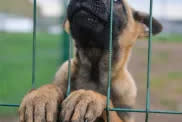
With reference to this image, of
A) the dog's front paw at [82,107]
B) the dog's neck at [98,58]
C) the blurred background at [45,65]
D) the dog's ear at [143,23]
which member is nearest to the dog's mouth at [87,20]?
the dog's neck at [98,58]

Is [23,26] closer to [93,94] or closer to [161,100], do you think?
[161,100]

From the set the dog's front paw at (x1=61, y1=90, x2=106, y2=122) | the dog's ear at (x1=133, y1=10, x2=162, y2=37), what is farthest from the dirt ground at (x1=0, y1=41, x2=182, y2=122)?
the dog's front paw at (x1=61, y1=90, x2=106, y2=122)

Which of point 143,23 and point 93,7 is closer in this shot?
point 93,7

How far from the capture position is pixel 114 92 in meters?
3.78

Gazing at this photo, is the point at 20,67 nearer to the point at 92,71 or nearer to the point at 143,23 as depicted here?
the point at 143,23

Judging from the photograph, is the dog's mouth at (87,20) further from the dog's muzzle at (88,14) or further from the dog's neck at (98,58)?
the dog's neck at (98,58)

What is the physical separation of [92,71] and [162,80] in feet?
34.3

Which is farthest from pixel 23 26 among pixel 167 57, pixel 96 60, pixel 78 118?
pixel 78 118

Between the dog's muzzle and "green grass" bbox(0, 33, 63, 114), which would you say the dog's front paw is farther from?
"green grass" bbox(0, 33, 63, 114)

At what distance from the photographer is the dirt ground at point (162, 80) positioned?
7.57m

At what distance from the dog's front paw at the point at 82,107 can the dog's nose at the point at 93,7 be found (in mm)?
654

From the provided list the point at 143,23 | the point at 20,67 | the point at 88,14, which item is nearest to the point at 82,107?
the point at 88,14

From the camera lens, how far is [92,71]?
12.6ft

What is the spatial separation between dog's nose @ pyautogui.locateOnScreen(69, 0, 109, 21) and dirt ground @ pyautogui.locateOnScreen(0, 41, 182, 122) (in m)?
3.65
